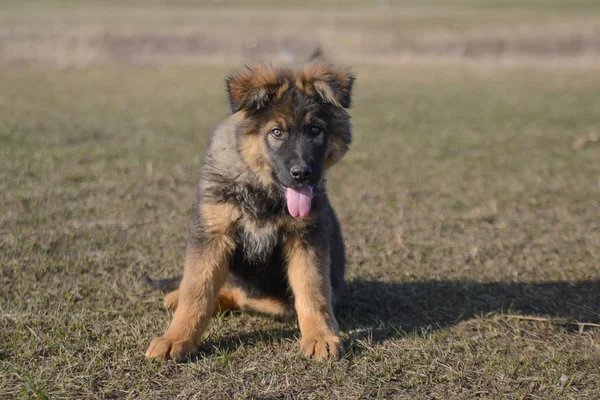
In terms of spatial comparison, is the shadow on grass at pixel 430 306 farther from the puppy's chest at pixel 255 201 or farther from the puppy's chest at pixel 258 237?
the puppy's chest at pixel 255 201

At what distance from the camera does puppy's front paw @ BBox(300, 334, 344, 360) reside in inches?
147

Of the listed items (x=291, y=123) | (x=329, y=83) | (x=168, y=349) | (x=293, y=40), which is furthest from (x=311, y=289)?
(x=293, y=40)

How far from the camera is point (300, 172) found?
3.77 metres

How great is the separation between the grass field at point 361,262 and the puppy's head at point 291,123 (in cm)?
108

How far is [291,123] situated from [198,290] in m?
1.19

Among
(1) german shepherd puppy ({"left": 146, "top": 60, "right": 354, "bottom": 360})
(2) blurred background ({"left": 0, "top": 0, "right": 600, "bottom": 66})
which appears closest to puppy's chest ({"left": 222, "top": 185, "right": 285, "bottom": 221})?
(1) german shepherd puppy ({"left": 146, "top": 60, "right": 354, "bottom": 360})

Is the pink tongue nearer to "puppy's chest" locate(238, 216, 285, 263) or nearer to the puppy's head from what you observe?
the puppy's head

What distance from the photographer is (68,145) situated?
10.0 metres

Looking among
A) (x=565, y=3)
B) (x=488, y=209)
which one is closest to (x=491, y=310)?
(x=488, y=209)

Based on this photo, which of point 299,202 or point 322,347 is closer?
point 322,347

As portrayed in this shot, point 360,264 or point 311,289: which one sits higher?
point 311,289

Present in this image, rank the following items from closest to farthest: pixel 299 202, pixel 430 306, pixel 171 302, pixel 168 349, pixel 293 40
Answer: pixel 168 349 → pixel 299 202 → pixel 171 302 → pixel 430 306 → pixel 293 40

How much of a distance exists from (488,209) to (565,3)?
1729 inches

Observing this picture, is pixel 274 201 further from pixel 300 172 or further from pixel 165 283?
pixel 165 283
